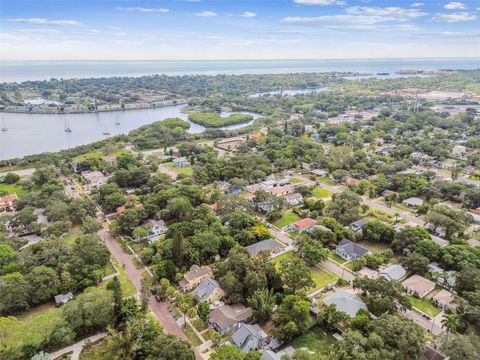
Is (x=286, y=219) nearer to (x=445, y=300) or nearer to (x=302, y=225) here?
(x=302, y=225)

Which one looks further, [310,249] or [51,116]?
[51,116]

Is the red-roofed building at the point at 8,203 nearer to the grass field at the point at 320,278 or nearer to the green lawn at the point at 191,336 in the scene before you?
the green lawn at the point at 191,336

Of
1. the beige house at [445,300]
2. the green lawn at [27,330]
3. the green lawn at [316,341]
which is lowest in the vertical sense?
the green lawn at [316,341]

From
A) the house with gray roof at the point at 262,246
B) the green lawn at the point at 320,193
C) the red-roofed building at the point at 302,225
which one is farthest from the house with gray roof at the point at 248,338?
the green lawn at the point at 320,193

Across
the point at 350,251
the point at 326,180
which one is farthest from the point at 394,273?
the point at 326,180

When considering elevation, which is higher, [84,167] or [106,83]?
[106,83]

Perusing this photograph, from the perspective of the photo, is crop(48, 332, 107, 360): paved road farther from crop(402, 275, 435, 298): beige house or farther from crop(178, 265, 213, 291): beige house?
crop(402, 275, 435, 298): beige house

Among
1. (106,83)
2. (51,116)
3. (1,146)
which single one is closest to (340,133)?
(1,146)

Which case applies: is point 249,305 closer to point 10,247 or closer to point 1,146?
point 10,247
